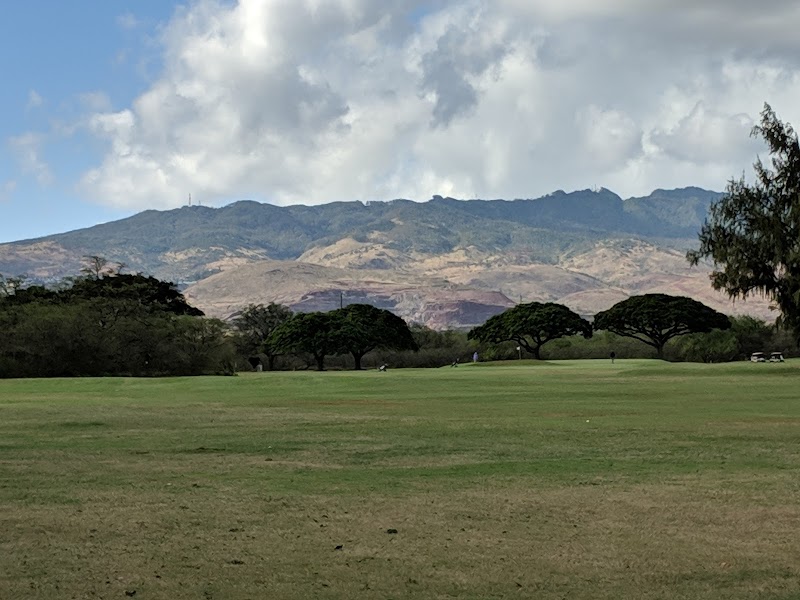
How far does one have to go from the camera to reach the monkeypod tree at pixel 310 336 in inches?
4345

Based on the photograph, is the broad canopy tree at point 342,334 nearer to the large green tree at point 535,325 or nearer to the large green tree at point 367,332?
the large green tree at point 367,332

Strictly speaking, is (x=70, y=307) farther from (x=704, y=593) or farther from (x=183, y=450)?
(x=704, y=593)

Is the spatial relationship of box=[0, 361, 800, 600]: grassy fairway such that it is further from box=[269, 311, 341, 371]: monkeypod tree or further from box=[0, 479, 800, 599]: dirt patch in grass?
box=[269, 311, 341, 371]: monkeypod tree

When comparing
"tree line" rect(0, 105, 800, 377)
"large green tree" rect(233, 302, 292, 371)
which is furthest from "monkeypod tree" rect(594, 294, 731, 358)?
"large green tree" rect(233, 302, 292, 371)

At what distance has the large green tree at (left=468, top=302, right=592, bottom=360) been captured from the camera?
365 ft

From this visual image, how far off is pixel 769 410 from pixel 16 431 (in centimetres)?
1922

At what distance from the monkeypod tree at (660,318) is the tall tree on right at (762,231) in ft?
158

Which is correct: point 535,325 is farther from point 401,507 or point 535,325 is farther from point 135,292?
point 401,507

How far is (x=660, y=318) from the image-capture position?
341 feet

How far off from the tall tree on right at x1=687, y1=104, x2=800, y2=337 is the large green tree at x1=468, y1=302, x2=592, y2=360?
175 ft

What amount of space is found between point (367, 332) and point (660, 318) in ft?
92.5

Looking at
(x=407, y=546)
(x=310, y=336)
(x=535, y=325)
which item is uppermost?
(x=535, y=325)

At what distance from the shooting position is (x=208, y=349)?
80.8 m

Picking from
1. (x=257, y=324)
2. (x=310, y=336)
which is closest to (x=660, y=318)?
(x=310, y=336)
